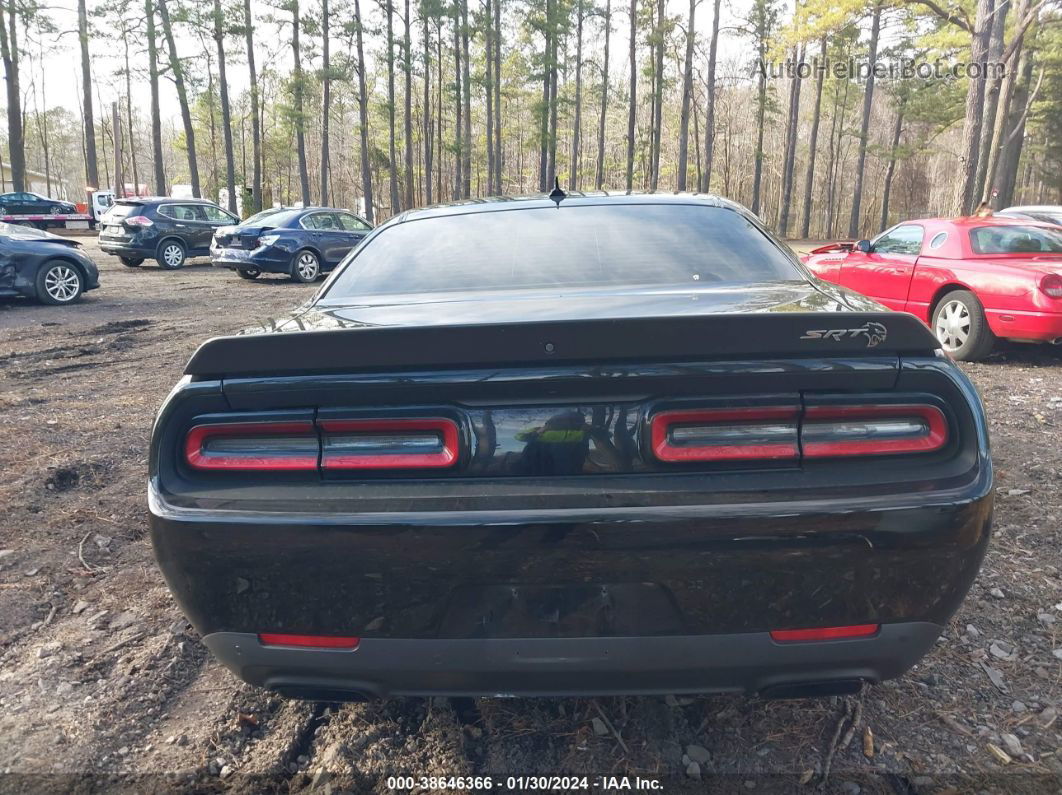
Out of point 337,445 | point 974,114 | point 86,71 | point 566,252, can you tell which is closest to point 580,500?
point 337,445

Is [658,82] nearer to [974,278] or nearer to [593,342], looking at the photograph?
[974,278]

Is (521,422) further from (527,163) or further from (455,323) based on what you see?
(527,163)

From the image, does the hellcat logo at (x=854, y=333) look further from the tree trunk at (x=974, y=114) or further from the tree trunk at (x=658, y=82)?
the tree trunk at (x=658, y=82)

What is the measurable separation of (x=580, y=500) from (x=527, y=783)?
2.99ft

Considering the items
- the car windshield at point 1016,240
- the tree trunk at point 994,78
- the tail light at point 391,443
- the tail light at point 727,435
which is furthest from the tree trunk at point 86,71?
the tail light at point 727,435

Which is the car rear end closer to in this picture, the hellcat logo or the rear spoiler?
the rear spoiler

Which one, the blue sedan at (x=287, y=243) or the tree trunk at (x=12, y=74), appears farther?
the tree trunk at (x=12, y=74)

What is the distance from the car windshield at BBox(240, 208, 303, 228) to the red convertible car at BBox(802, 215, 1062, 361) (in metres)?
11.9

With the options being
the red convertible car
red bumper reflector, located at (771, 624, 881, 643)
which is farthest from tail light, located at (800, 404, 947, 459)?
the red convertible car

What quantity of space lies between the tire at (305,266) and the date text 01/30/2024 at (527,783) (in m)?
15.0

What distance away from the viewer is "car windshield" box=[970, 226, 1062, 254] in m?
7.36

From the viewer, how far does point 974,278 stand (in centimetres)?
727

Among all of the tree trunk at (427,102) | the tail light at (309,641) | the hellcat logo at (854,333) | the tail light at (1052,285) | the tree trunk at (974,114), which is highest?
the tree trunk at (427,102)

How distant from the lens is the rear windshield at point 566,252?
2.54 metres
